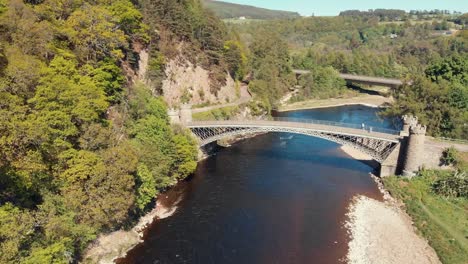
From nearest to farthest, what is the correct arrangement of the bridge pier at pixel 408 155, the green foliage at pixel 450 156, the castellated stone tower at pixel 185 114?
the bridge pier at pixel 408 155
the green foliage at pixel 450 156
the castellated stone tower at pixel 185 114

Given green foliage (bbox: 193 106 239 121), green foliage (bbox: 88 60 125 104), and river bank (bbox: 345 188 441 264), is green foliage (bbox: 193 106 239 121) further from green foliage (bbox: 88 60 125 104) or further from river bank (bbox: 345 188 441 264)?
river bank (bbox: 345 188 441 264)

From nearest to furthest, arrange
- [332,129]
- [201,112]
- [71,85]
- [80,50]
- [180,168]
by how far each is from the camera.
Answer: [71,85], [80,50], [180,168], [332,129], [201,112]

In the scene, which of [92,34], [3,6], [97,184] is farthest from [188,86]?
[97,184]

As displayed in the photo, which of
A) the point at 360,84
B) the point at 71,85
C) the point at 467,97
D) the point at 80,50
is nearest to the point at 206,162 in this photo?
the point at 80,50

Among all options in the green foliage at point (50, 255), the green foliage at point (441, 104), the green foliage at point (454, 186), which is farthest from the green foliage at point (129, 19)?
the green foliage at point (441, 104)

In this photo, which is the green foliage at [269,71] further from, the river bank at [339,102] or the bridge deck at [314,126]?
the bridge deck at [314,126]

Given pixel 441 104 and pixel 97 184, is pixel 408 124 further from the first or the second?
pixel 97 184

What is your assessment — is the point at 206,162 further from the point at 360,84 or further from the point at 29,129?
the point at 360,84
